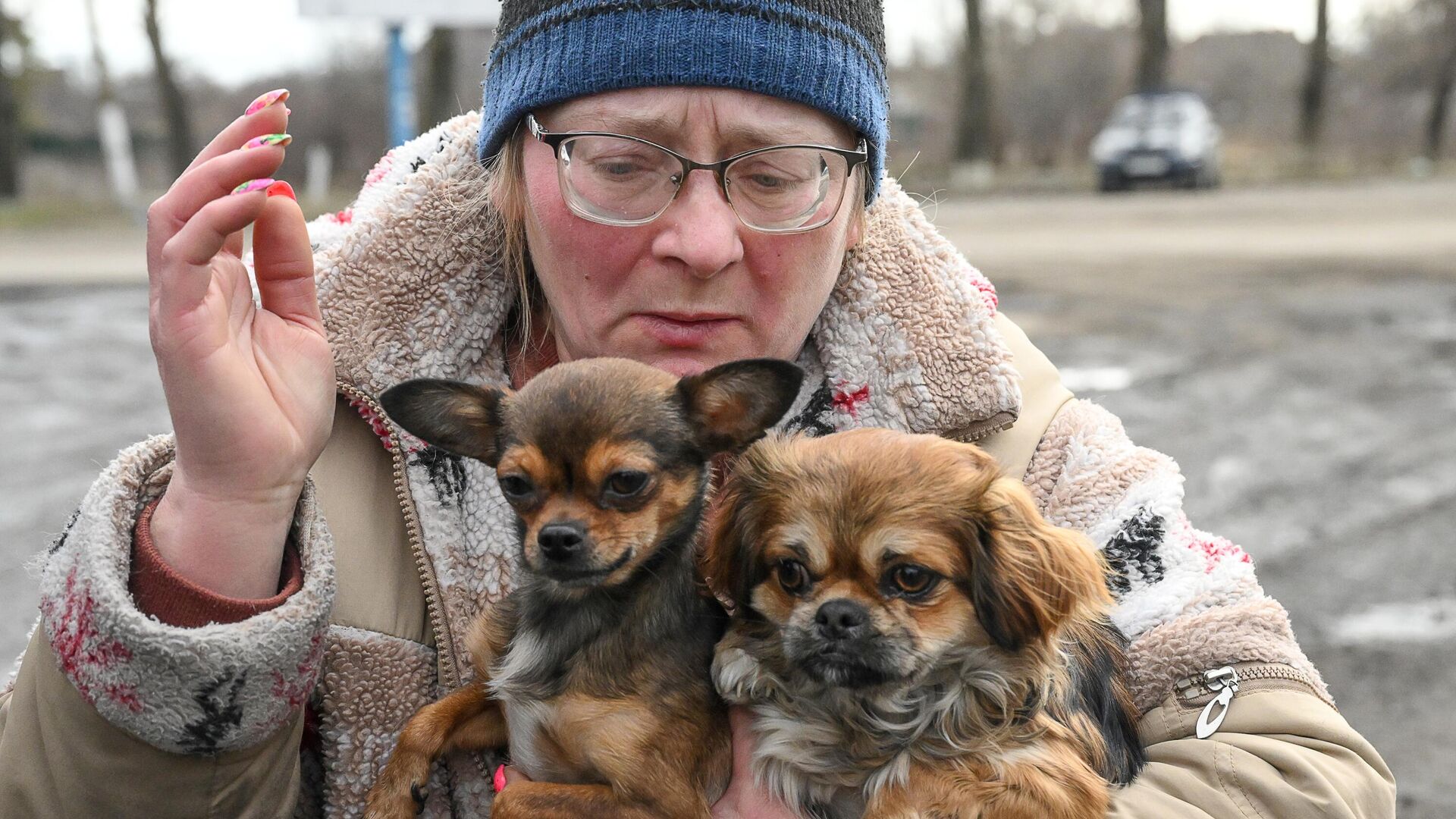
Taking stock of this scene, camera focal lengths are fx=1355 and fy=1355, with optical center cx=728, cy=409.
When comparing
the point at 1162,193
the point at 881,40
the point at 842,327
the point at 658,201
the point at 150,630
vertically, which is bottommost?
the point at 1162,193

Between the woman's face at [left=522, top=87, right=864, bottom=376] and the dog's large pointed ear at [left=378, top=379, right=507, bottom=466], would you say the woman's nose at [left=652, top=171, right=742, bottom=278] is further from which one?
the dog's large pointed ear at [left=378, top=379, right=507, bottom=466]

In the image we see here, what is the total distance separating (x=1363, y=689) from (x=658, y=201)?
3.60 metres

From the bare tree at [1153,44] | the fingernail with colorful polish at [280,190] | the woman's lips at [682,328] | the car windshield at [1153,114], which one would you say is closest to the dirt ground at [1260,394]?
the woman's lips at [682,328]

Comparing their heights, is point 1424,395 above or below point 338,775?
below

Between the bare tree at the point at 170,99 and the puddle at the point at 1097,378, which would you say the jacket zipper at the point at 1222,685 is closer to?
the puddle at the point at 1097,378

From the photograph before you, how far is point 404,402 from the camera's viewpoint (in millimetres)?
2127

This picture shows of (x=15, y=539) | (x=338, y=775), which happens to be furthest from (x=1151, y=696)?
(x=15, y=539)

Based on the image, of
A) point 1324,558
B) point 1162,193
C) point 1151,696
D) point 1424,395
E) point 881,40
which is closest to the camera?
point 1151,696

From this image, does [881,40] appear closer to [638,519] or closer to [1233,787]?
[638,519]

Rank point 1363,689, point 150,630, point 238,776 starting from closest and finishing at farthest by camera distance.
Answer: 1. point 150,630
2. point 238,776
3. point 1363,689

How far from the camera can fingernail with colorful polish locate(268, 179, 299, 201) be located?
6.75 ft

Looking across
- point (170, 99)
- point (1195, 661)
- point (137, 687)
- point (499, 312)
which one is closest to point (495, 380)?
point (499, 312)

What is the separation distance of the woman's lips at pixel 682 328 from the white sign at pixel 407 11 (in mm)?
4553

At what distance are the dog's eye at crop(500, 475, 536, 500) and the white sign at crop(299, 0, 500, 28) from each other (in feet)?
16.2
